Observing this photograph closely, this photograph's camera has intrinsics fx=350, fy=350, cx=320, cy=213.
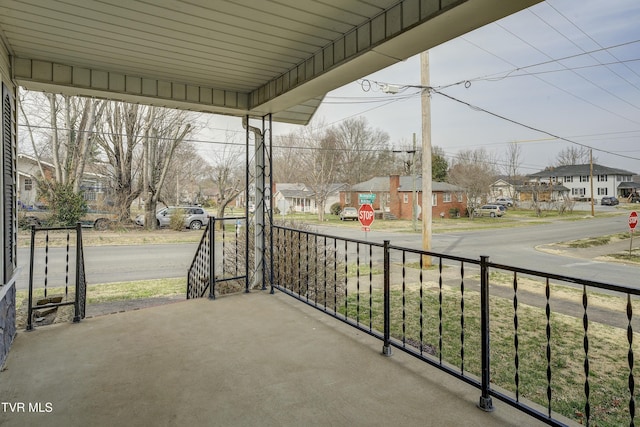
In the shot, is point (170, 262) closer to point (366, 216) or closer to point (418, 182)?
point (366, 216)

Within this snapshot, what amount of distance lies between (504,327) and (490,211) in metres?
27.2

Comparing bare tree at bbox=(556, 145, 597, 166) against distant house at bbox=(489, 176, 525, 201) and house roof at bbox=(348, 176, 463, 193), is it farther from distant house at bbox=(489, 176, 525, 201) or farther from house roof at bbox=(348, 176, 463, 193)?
house roof at bbox=(348, 176, 463, 193)

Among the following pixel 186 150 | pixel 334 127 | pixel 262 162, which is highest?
pixel 334 127

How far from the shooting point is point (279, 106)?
3875mm

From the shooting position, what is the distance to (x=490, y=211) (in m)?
29.1

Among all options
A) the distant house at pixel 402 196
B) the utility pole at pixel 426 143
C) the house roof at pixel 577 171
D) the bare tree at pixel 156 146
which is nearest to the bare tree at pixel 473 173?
the distant house at pixel 402 196

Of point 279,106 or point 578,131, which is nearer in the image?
point 279,106

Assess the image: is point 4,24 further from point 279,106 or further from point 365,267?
point 365,267

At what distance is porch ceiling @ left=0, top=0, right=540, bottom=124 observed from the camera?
2.04 m

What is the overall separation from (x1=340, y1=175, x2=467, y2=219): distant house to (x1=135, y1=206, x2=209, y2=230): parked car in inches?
535

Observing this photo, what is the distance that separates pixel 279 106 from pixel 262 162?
808 mm

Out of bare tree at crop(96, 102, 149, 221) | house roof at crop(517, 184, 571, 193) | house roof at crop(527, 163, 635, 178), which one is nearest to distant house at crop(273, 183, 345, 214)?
bare tree at crop(96, 102, 149, 221)

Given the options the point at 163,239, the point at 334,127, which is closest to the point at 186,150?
the point at 163,239

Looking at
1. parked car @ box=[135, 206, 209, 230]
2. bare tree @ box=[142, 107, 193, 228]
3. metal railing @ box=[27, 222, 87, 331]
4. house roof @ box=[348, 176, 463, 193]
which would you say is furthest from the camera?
house roof @ box=[348, 176, 463, 193]
